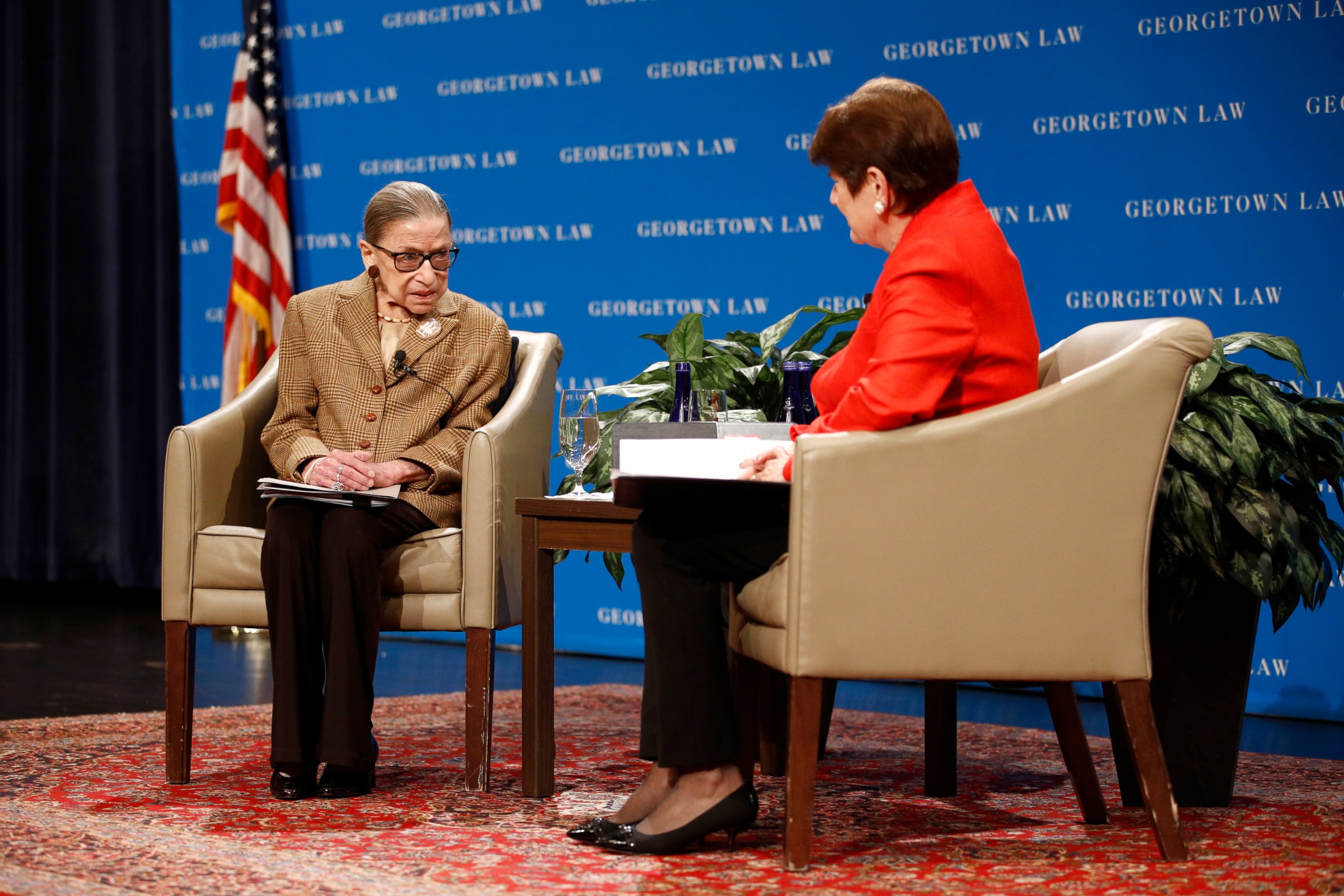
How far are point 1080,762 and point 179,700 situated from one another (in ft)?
5.36

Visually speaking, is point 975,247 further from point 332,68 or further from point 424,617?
point 332,68

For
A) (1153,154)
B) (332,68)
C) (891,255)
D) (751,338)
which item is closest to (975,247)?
(891,255)

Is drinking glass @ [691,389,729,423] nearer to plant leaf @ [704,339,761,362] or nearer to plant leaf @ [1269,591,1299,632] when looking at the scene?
plant leaf @ [704,339,761,362]

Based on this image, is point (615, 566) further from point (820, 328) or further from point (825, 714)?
point (820, 328)

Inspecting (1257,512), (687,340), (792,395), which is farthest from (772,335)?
(1257,512)

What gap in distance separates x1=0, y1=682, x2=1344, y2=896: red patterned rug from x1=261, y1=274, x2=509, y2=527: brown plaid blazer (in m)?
0.61

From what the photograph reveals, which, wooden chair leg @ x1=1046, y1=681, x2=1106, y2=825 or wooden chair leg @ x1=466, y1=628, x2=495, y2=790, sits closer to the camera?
wooden chair leg @ x1=1046, y1=681, x2=1106, y2=825

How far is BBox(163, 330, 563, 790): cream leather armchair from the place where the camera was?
251 cm

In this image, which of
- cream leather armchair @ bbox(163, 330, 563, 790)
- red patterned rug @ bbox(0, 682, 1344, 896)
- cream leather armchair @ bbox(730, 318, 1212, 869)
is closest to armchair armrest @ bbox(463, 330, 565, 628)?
cream leather armchair @ bbox(163, 330, 563, 790)

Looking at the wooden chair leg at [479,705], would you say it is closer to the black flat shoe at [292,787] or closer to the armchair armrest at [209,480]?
the black flat shoe at [292,787]

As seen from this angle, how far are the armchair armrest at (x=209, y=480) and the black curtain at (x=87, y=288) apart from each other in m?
3.34

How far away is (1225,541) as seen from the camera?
7.59ft

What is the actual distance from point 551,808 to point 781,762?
58cm

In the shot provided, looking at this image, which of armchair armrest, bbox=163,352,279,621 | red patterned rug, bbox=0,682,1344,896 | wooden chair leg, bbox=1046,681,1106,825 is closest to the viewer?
red patterned rug, bbox=0,682,1344,896
